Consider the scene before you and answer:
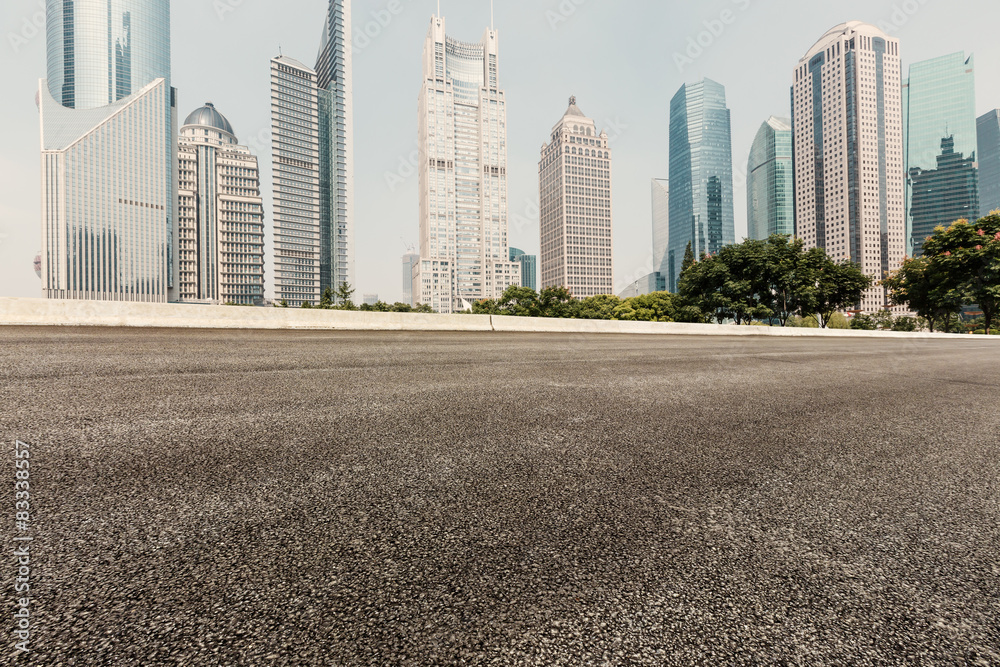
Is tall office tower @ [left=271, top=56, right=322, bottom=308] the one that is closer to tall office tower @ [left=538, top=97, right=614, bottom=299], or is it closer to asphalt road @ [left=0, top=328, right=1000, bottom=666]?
tall office tower @ [left=538, top=97, right=614, bottom=299]

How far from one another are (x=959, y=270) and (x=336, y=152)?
577ft

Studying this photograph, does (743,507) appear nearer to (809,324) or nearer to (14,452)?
(14,452)

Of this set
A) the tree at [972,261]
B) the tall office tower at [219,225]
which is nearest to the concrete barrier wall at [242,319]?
the tree at [972,261]

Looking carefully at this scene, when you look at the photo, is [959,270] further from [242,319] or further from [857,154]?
[857,154]

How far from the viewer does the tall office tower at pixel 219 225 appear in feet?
390

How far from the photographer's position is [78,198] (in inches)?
4092

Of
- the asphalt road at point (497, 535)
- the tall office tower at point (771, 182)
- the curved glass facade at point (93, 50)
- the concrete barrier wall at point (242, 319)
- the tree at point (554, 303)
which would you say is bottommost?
the asphalt road at point (497, 535)

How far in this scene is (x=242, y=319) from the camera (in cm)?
1217

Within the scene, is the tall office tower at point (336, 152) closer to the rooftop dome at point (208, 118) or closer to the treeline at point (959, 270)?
the rooftop dome at point (208, 118)

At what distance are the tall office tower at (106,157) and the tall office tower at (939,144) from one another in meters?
226

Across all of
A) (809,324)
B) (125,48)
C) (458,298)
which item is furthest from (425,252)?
(809,324)

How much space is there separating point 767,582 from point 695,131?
237m

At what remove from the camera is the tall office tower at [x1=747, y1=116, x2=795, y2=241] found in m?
167

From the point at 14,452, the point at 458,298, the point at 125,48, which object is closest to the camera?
the point at 14,452
